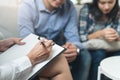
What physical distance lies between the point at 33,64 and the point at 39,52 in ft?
0.24

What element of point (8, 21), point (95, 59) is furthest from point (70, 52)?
point (8, 21)

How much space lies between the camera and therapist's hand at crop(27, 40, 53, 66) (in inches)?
49.9

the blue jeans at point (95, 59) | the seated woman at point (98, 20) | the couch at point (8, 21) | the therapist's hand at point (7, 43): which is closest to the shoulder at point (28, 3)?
the couch at point (8, 21)

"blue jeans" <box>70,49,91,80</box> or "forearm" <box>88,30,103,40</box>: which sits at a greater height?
"forearm" <box>88,30,103,40</box>

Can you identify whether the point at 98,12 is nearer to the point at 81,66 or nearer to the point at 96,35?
the point at 96,35

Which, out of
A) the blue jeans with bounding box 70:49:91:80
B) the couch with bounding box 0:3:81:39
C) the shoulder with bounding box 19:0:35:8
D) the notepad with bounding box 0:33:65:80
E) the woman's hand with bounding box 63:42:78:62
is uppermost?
the shoulder with bounding box 19:0:35:8

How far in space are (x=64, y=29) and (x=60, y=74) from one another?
591mm

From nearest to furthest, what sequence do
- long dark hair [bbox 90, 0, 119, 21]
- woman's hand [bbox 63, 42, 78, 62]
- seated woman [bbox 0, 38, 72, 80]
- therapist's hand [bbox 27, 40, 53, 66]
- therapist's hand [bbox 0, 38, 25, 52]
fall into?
seated woman [bbox 0, 38, 72, 80]
therapist's hand [bbox 27, 40, 53, 66]
therapist's hand [bbox 0, 38, 25, 52]
woman's hand [bbox 63, 42, 78, 62]
long dark hair [bbox 90, 0, 119, 21]

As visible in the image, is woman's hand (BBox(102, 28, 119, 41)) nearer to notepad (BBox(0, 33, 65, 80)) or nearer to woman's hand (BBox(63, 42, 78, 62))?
woman's hand (BBox(63, 42, 78, 62))

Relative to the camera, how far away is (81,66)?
5.88ft

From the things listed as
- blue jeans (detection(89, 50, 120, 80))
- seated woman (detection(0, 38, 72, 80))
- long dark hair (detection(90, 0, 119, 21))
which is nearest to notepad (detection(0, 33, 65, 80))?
seated woman (detection(0, 38, 72, 80))

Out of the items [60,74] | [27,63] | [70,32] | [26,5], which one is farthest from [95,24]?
[27,63]

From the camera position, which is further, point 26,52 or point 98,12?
point 98,12

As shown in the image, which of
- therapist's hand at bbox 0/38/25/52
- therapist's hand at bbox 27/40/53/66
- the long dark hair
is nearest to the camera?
therapist's hand at bbox 27/40/53/66
